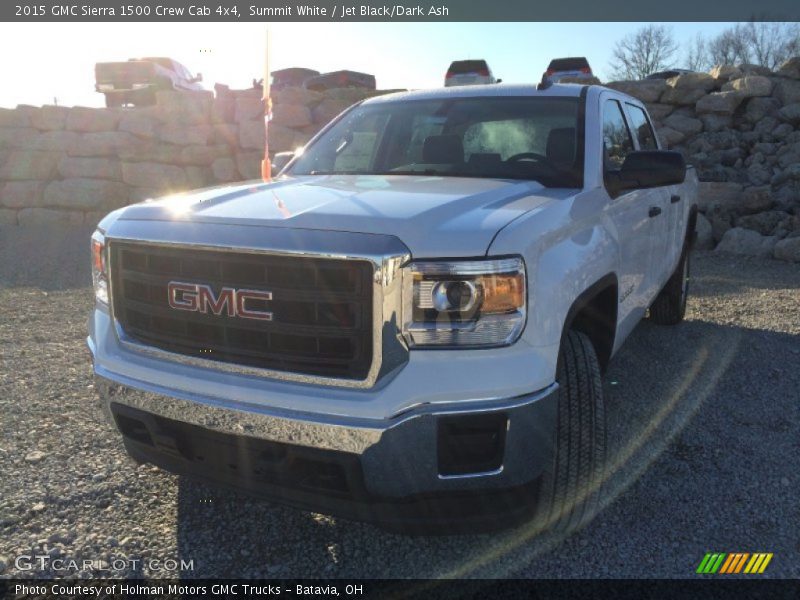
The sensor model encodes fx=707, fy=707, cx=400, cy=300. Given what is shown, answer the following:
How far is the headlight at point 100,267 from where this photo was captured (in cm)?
274

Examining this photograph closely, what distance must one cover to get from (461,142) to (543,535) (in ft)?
6.49

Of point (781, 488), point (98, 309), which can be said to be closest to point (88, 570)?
point (98, 309)

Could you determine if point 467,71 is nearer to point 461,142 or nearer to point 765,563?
point 461,142

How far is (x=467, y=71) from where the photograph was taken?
18594mm

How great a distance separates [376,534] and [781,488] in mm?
1811

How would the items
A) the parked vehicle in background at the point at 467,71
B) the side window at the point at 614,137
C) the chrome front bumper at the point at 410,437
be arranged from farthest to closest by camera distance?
the parked vehicle in background at the point at 467,71, the side window at the point at 614,137, the chrome front bumper at the point at 410,437

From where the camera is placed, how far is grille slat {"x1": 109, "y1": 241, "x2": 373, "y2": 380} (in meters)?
2.17

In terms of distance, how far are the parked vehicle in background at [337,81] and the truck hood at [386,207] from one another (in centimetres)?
1673

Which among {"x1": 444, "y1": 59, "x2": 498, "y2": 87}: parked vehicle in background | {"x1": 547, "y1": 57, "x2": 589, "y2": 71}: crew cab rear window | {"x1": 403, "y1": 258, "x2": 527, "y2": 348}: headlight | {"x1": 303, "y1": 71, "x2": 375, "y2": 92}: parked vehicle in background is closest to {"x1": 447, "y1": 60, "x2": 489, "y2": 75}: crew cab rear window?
{"x1": 444, "y1": 59, "x2": 498, "y2": 87}: parked vehicle in background

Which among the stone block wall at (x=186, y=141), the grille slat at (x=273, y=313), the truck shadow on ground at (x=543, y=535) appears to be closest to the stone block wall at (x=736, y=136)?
the stone block wall at (x=186, y=141)

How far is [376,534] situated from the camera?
2797mm

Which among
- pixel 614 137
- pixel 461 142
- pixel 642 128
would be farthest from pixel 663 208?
pixel 461 142

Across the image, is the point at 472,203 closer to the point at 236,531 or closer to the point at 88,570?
the point at 236,531

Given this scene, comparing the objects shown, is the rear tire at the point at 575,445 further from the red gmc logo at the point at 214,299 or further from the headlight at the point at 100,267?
the headlight at the point at 100,267
